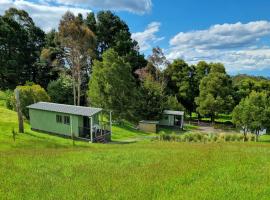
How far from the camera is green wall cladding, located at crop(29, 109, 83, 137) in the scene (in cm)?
3147

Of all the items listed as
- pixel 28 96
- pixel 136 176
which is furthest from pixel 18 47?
pixel 136 176

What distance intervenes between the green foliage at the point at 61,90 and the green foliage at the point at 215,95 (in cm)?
2622

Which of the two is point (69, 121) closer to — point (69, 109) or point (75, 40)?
point (69, 109)

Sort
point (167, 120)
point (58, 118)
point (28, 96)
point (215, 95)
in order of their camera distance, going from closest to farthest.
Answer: point (58, 118) < point (28, 96) < point (167, 120) < point (215, 95)

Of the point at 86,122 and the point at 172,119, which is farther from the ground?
the point at 86,122

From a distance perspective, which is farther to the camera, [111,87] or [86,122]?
[111,87]

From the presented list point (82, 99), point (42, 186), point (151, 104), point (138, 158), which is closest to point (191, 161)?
point (138, 158)

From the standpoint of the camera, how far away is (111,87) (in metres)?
43.8

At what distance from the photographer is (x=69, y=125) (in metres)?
31.7

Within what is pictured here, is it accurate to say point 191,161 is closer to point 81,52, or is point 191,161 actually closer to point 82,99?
point 81,52

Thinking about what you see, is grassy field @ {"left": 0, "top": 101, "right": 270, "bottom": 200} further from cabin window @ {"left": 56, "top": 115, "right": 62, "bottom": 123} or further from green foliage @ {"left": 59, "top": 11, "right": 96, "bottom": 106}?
green foliage @ {"left": 59, "top": 11, "right": 96, "bottom": 106}

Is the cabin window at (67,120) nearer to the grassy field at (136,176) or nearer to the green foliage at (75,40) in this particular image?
the green foliage at (75,40)

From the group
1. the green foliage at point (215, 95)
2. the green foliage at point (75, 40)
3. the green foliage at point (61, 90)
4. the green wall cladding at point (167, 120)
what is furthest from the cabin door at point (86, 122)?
the green foliage at point (215, 95)

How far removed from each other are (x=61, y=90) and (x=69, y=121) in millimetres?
20524
